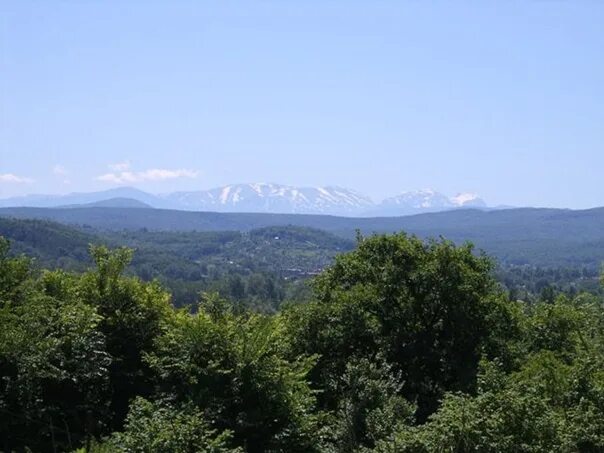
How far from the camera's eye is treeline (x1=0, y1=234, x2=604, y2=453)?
17062mm

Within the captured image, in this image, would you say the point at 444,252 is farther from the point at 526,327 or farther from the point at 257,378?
the point at 257,378

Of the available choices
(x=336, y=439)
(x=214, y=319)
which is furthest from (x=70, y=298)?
(x=336, y=439)

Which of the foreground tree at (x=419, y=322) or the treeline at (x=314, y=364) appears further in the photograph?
the foreground tree at (x=419, y=322)

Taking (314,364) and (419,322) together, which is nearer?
(314,364)

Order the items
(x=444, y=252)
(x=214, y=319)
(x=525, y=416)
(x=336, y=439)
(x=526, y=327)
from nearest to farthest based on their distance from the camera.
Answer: (x=525, y=416) → (x=336, y=439) → (x=214, y=319) → (x=444, y=252) → (x=526, y=327)

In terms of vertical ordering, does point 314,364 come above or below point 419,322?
below

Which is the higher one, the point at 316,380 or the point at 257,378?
the point at 257,378

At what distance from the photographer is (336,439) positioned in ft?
71.2

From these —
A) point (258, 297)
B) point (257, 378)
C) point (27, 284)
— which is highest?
point (27, 284)

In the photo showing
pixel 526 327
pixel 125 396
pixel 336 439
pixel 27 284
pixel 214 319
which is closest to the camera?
pixel 336 439

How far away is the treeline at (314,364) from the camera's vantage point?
1706 centimetres

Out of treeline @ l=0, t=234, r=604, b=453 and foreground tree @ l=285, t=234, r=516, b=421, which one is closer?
treeline @ l=0, t=234, r=604, b=453

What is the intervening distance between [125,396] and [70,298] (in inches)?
175

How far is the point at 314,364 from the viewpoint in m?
23.2
